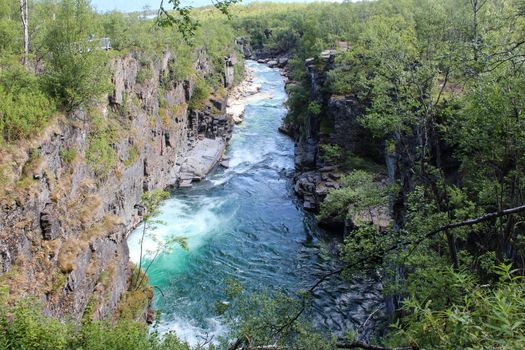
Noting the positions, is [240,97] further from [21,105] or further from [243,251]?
[21,105]

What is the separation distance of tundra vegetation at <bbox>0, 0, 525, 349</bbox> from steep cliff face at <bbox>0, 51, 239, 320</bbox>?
1.18 metres

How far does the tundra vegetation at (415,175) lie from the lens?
6781 millimetres

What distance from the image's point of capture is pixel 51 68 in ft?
76.3

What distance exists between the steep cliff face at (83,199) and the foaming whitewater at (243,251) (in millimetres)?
3733

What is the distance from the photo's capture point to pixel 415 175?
1903 cm

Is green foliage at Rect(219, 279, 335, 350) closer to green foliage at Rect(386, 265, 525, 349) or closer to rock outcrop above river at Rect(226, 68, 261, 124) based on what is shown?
green foliage at Rect(386, 265, 525, 349)

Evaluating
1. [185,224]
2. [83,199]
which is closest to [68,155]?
[83,199]

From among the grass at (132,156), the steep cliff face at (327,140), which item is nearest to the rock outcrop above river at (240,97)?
the steep cliff face at (327,140)

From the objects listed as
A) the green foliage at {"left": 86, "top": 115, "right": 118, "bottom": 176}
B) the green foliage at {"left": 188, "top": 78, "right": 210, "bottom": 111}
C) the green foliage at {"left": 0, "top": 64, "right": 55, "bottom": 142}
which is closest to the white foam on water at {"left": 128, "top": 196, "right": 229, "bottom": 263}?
the green foliage at {"left": 86, "top": 115, "right": 118, "bottom": 176}

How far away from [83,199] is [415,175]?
1779 centimetres

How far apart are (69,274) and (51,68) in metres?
11.6

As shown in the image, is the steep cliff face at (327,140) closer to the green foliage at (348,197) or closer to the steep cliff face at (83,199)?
the green foliage at (348,197)

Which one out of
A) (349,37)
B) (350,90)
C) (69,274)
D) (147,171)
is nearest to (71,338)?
(69,274)

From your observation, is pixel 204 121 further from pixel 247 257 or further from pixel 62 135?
pixel 62 135
